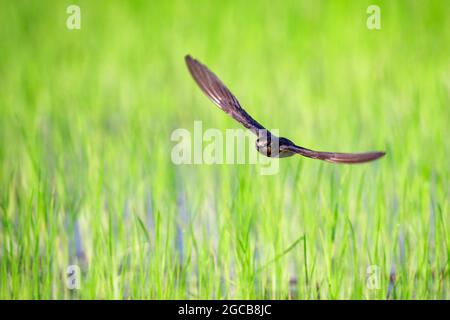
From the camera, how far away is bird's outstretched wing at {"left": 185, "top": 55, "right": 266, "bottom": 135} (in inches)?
104

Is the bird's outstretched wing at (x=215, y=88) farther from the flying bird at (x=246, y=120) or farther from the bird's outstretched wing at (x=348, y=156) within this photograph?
the bird's outstretched wing at (x=348, y=156)

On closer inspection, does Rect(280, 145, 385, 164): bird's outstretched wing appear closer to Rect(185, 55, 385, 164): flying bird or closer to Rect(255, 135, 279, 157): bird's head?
Rect(185, 55, 385, 164): flying bird

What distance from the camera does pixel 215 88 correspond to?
8.81 ft

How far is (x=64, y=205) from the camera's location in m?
3.28

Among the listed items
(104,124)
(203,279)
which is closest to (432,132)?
(203,279)

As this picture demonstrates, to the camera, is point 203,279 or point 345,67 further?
point 345,67

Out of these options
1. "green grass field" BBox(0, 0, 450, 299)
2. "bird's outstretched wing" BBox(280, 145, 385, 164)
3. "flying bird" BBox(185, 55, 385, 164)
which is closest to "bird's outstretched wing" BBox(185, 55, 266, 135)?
"flying bird" BBox(185, 55, 385, 164)

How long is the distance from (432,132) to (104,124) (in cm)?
161

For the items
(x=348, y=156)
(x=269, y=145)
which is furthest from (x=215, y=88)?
(x=348, y=156)

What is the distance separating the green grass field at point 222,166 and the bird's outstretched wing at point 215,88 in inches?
13.3

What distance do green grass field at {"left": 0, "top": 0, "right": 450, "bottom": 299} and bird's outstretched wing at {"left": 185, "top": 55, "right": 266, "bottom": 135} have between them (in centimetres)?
34

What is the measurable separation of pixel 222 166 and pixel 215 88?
72 centimetres

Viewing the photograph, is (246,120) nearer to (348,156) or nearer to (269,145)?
(269,145)
